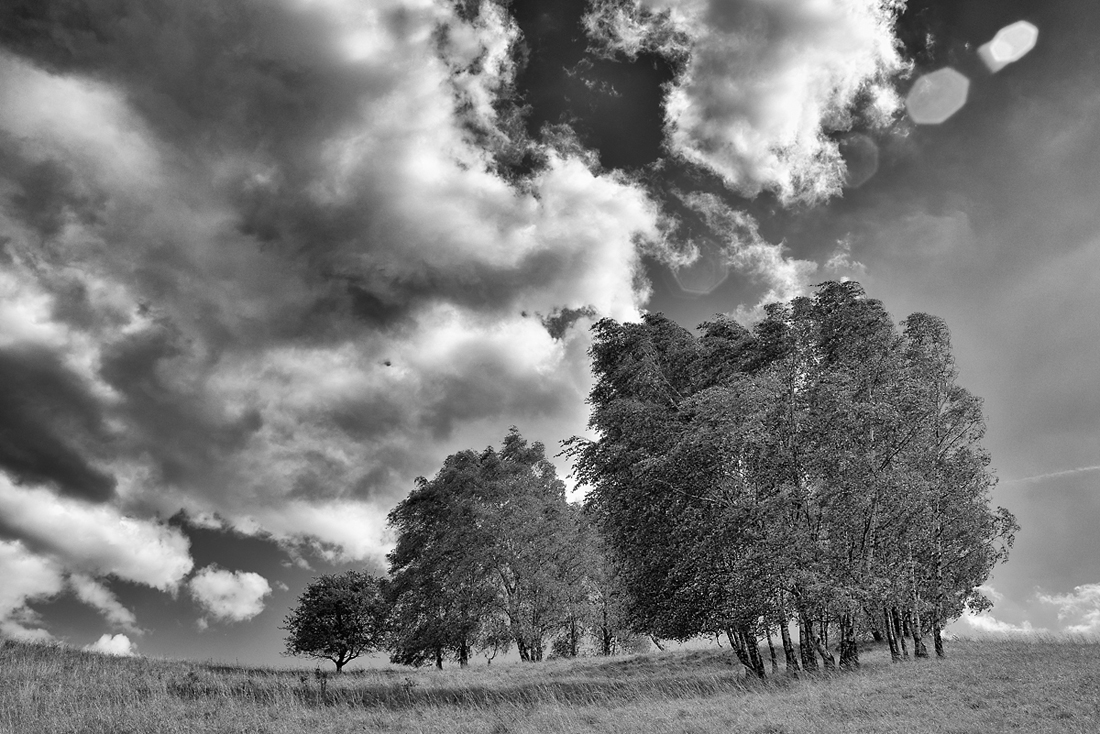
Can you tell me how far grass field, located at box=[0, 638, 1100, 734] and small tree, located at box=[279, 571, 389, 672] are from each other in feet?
53.5

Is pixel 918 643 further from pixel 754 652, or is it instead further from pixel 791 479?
pixel 791 479

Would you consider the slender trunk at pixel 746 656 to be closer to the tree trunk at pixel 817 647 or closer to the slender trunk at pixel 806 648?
the slender trunk at pixel 806 648

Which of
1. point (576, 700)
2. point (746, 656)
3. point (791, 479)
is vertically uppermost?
point (791, 479)

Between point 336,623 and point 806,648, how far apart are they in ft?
104

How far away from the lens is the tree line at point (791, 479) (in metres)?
19.1

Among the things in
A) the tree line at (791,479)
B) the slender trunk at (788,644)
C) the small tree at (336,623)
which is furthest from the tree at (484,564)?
the slender trunk at (788,644)

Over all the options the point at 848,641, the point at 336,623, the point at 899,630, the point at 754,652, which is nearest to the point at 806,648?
the point at 848,641

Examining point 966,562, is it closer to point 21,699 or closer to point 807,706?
point 807,706

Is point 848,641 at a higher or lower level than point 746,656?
higher

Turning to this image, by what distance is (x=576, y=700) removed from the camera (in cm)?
1881

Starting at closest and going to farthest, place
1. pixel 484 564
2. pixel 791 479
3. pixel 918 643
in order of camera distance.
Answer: pixel 791 479 → pixel 918 643 → pixel 484 564

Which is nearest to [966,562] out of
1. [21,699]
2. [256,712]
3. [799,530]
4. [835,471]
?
[835,471]

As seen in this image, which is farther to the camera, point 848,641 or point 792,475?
point 848,641

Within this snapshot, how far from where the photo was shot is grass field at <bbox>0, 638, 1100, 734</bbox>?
42.1ft
